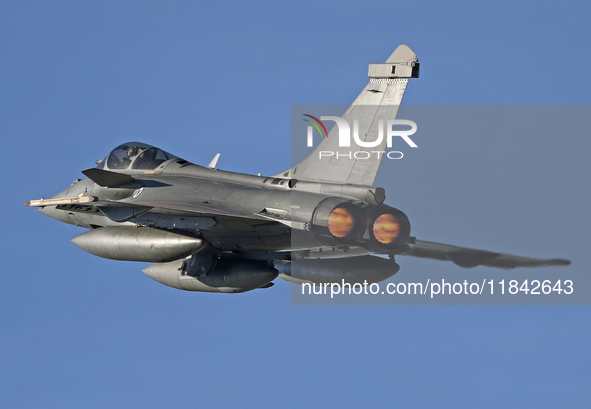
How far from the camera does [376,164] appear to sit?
1875 cm

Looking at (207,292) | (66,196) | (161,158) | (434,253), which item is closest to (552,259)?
(434,253)

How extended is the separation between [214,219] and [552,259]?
23.7 feet

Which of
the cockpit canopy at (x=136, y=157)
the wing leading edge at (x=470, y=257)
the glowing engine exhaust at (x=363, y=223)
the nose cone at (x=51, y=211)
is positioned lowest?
the wing leading edge at (x=470, y=257)

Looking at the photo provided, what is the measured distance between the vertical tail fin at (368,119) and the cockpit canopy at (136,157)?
4.54m

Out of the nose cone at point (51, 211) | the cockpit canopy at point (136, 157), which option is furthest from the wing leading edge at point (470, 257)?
the nose cone at point (51, 211)

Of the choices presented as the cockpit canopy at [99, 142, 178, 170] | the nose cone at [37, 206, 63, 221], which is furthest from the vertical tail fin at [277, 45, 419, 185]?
the nose cone at [37, 206, 63, 221]

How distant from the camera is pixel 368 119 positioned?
63.3 ft

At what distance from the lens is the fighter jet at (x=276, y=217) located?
18.2 m

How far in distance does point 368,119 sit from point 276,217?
2971 millimetres

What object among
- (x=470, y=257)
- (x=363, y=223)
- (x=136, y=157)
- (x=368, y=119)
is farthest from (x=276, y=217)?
(x=136, y=157)

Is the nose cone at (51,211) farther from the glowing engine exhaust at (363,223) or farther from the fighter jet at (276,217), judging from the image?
the glowing engine exhaust at (363,223)

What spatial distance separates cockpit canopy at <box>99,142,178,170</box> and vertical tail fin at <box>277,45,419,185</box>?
179 inches

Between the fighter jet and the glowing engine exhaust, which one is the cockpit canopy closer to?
the fighter jet

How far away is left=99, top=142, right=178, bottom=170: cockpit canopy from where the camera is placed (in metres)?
22.6
